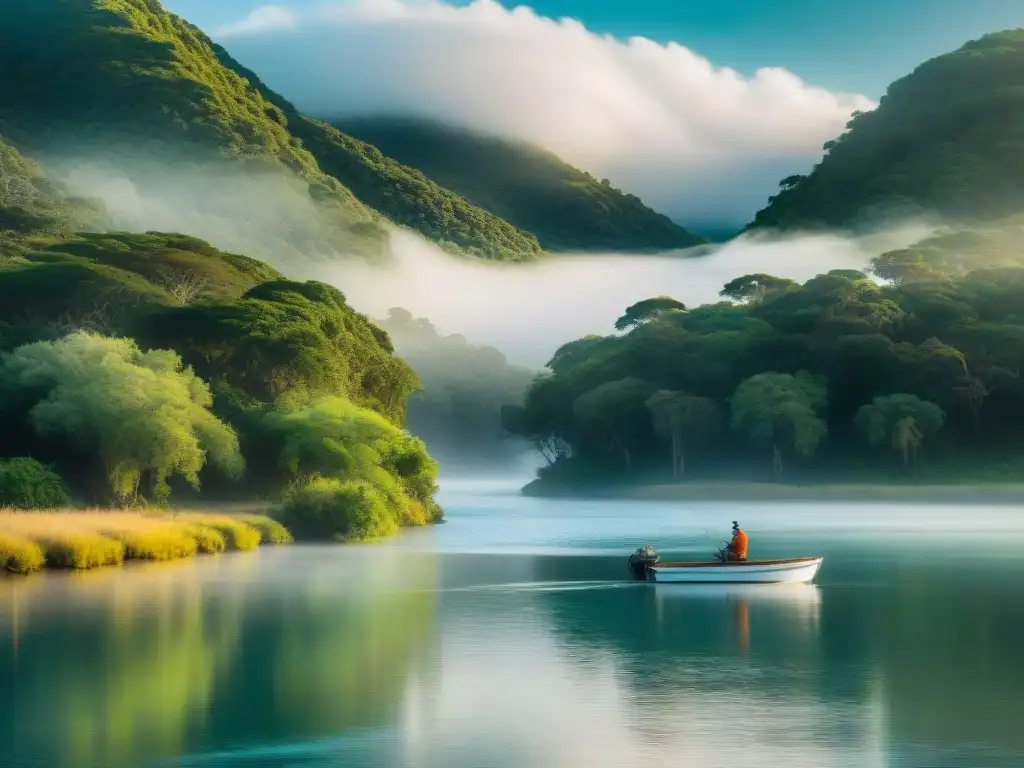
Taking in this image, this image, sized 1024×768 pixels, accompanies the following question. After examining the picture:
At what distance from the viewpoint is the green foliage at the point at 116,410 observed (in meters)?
59.4

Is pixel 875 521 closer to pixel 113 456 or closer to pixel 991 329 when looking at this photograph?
pixel 113 456

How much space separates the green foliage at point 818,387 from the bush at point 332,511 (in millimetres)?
65343

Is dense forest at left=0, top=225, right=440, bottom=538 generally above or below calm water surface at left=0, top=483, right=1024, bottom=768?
above

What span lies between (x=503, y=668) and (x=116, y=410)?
36.3m

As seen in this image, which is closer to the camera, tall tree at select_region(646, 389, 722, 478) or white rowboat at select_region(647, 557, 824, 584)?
white rowboat at select_region(647, 557, 824, 584)

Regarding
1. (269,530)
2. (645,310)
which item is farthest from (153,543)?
(645,310)

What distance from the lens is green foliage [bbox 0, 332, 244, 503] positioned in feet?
195

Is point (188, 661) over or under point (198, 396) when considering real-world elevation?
under

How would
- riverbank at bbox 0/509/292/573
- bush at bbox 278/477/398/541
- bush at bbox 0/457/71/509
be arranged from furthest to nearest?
bush at bbox 278/477/398/541 < bush at bbox 0/457/71/509 < riverbank at bbox 0/509/292/573

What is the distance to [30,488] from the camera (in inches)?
2288

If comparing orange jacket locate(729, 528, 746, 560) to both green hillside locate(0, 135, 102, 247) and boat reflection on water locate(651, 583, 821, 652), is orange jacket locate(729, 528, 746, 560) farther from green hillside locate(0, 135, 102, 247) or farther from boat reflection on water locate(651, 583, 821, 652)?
green hillside locate(0, 135, 102, 247)

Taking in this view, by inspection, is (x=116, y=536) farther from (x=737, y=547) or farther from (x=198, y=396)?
(x=737, y=547)

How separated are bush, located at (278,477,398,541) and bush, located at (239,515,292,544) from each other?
1687 millimetres

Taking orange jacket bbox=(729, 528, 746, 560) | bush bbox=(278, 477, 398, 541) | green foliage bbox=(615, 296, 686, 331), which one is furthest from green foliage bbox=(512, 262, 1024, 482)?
orange jacket bbox=(729, 528, 746, 560)
